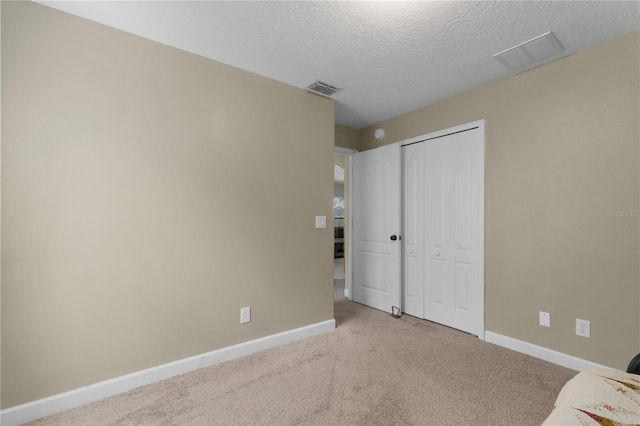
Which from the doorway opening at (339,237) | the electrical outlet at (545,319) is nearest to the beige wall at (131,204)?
the electrical outlet at (545,319)

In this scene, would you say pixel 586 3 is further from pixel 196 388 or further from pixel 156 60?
pixel 196 388

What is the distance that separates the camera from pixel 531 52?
7.37 ft

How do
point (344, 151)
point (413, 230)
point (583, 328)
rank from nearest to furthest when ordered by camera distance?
point (583, 328) < point (413, 230) < point (344, 151)

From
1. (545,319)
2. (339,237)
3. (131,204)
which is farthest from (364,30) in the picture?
(339,237)

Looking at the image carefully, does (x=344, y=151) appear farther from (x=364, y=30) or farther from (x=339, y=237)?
(x=339, y=237)

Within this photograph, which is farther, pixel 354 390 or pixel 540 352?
pixel 540 352

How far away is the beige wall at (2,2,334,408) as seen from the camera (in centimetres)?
171

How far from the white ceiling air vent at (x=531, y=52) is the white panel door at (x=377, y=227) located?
4.62 feet

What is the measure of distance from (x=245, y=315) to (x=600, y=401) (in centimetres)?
224

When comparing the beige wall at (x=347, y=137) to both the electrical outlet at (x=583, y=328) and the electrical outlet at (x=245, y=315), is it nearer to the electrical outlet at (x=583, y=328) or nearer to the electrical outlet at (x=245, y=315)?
the electrical outlet at (x=245, y=315)

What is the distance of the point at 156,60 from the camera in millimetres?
2139

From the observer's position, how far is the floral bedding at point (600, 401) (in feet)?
2.69

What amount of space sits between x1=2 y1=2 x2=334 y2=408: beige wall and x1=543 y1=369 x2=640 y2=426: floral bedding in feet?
7.04

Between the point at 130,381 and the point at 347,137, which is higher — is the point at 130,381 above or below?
below
